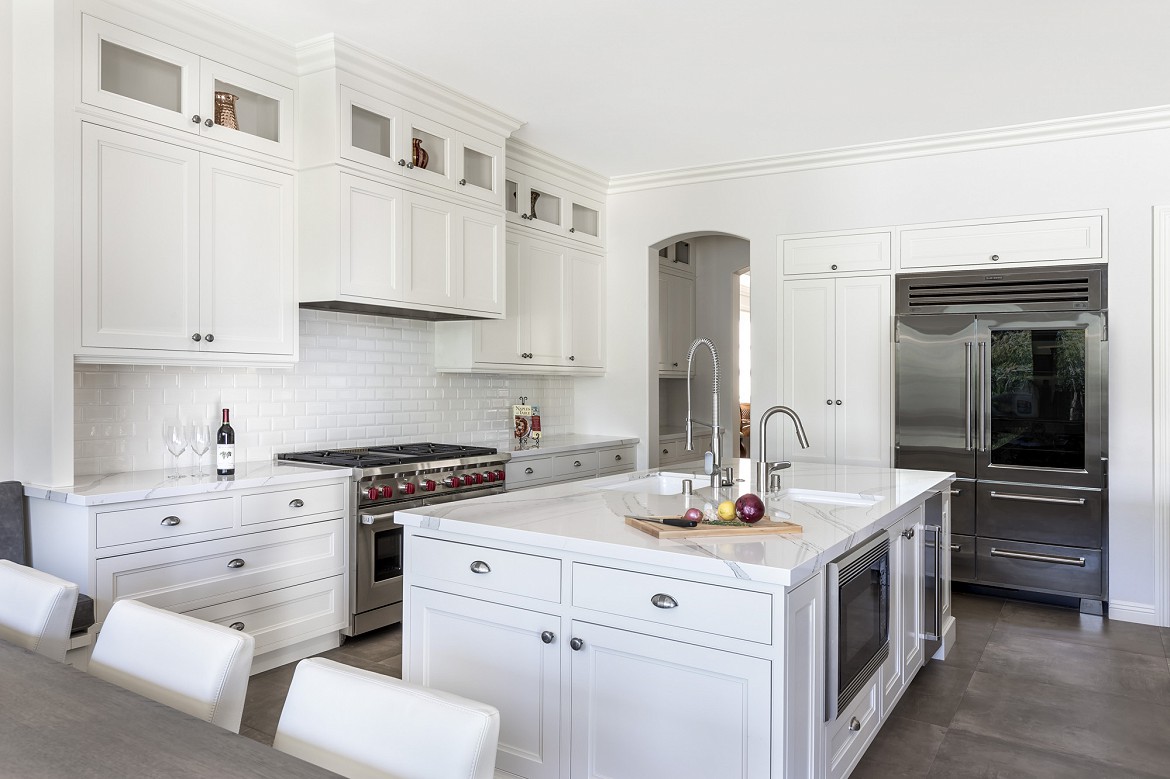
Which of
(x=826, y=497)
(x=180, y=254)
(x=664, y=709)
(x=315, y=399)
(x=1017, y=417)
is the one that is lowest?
(x=664, y=709)

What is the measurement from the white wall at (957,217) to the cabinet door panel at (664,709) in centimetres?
371

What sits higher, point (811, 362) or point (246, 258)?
point (246, 258)

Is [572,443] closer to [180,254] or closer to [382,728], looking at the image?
[180,254]

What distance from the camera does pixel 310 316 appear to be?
14.2 ft

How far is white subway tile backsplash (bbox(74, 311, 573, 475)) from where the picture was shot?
139 inches

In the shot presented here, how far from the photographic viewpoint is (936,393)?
5055 millimetres

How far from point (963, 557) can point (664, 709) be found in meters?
3.63

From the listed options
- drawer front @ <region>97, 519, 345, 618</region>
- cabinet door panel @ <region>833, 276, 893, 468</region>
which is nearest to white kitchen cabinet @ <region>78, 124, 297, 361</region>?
drawer front @ <region>97, 519, 345, 618</region>

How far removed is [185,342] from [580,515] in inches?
77.5

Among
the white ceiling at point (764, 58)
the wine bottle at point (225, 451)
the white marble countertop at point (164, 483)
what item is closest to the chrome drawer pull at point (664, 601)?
the white marble countertop at point (164, 483)

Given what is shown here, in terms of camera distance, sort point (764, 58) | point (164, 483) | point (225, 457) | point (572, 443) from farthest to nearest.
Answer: point (572, 443) < point (764, 58) < point (225, 457) < point (164, 483)

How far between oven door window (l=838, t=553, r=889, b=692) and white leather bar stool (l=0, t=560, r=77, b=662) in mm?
1885

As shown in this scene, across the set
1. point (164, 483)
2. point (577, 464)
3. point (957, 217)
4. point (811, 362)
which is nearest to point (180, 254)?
point (164, 483)

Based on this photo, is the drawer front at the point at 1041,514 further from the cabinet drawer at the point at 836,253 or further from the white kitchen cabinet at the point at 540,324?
the white kitchen cabinet at the point at 540,324
